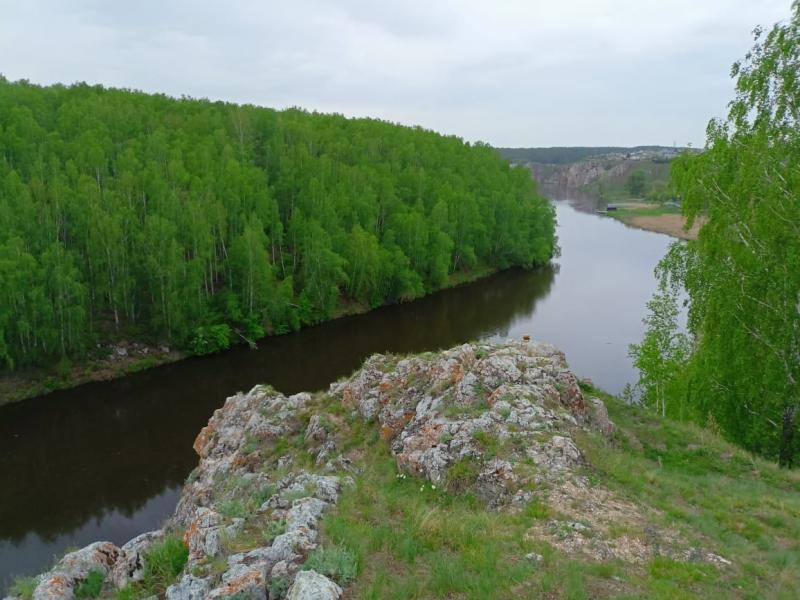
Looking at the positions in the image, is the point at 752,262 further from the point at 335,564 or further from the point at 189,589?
the point at 189,589

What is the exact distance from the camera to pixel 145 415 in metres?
32.5

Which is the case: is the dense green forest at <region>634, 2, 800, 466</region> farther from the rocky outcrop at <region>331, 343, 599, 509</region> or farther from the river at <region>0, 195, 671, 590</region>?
the river at <region>0, 195, 671, 590</region>

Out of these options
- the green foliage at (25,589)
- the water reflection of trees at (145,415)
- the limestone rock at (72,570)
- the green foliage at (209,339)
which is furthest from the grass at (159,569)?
the green foliage at (209,339)

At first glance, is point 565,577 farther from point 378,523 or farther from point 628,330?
point 628,330

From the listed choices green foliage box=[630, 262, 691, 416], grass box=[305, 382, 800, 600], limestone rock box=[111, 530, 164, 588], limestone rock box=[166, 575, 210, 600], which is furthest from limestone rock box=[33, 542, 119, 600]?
green foliage box=[630, 262, 691, 416]

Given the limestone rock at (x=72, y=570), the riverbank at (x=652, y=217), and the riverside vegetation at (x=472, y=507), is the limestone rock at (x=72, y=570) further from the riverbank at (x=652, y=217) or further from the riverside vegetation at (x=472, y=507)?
the riverbank at (x=652, y=217)

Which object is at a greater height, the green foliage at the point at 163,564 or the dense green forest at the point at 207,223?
the dense green forest at the point at 207,223

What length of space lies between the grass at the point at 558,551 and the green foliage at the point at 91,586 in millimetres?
4113

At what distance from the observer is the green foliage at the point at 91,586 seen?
9.52 metres

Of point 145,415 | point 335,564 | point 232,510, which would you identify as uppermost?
point 335,564

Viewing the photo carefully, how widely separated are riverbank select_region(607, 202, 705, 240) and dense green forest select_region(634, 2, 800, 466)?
84004mm

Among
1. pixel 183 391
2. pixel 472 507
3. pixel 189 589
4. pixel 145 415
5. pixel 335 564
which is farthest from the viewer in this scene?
pixel 183 391

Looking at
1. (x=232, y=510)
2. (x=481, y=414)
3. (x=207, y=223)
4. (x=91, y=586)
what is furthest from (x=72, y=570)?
(x=207, y=223)

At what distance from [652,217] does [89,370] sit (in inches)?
4674
